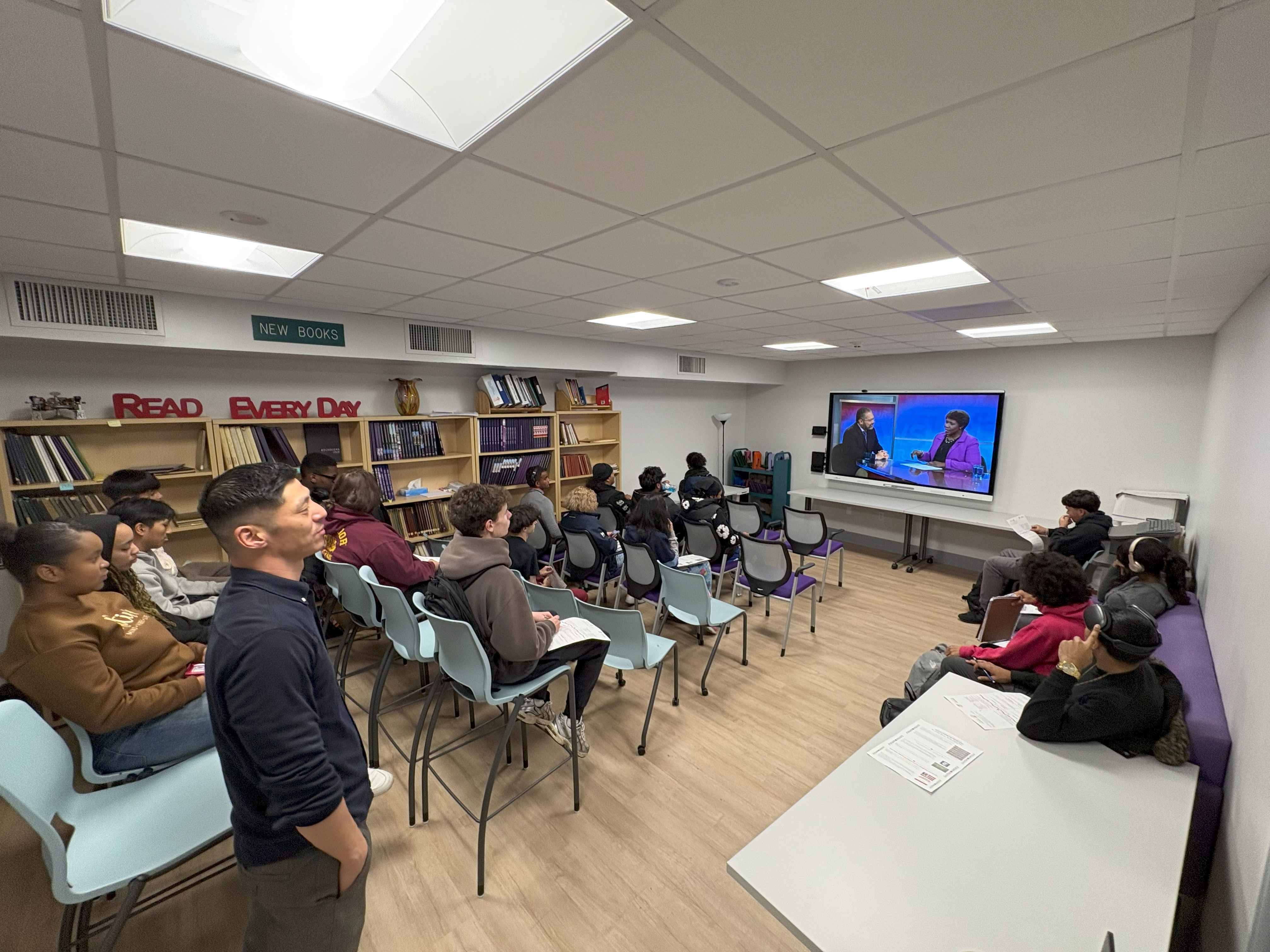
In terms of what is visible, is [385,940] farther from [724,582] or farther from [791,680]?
[724,582]

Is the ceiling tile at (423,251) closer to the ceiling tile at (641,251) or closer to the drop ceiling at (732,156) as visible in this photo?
the drop ceiling at (732,156)

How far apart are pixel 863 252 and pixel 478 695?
2438 mm

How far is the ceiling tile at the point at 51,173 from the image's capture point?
1.16m

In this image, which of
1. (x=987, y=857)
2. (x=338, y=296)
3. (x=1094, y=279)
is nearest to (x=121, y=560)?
(x=338, y=296)

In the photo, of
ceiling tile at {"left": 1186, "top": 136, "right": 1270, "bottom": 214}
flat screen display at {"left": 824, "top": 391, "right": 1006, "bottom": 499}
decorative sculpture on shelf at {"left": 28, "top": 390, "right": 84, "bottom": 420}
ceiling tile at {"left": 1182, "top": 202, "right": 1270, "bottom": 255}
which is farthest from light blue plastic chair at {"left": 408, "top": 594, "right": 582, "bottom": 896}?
flat screen display at {"left": 824, "top": 391, "right": 1006, "bottom": 499}

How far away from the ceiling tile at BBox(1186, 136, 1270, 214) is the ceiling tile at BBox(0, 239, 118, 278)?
3.75 m

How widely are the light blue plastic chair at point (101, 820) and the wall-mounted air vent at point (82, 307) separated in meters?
2.22

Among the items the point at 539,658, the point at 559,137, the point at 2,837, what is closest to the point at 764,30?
the point at 559,137

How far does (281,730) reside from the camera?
3.16 ft

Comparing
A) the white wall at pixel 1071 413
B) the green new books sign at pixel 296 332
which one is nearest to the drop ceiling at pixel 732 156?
the green new books sign at pixel 296 332

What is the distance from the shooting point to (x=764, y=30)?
0.82m

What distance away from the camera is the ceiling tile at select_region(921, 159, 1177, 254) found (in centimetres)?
134

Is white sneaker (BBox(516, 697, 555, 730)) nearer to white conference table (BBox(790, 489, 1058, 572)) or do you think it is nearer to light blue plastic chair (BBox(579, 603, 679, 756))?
light blue plastic chair (BBox(579, 603, 679, 756))

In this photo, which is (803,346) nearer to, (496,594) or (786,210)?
(786,210)
